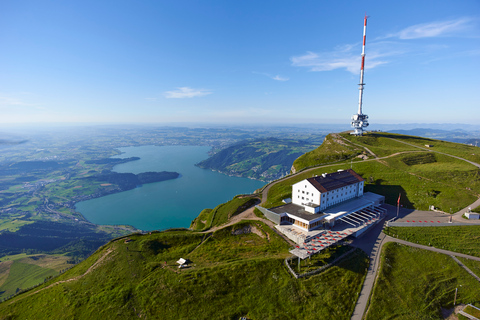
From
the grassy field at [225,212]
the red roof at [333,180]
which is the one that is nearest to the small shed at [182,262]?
the grassy field at [225,212]

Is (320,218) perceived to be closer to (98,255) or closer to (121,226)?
(98,255)

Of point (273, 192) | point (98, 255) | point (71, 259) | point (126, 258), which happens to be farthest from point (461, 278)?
point (71, 259)

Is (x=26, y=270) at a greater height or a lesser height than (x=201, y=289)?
lesser

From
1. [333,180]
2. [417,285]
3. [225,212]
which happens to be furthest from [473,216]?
[225,212]

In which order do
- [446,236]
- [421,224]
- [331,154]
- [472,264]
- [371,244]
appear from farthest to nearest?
[331,154] < [421,224] < [446,236] < [371,244] < [472,264]

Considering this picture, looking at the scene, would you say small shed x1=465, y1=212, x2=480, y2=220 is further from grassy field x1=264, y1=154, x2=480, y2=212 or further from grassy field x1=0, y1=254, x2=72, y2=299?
grassy field x1=0, y1=254, x2=72, y2=299

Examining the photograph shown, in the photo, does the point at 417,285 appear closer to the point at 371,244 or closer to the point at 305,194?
the point at 371,244

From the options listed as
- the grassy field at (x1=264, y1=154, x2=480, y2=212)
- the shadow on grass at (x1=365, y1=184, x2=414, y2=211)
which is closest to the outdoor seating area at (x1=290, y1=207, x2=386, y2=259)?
the shadow on grass at (x1=365, y1=184, x2=414, y2=211)
